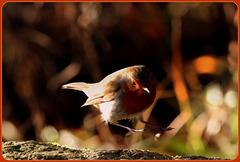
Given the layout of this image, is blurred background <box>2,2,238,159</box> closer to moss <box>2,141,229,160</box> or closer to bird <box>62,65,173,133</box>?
bird <box>62,65,173,133</box>

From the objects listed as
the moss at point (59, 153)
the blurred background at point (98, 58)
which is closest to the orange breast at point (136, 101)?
the moss at point (59, 153)

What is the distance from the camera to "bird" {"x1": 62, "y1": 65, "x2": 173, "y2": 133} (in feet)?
8.81

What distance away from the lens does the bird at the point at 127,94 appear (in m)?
2.69

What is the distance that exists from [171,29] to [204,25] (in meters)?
0.54

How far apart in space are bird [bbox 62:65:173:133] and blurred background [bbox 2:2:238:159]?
175 cm

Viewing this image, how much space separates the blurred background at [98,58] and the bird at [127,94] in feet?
5.74

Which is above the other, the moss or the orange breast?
the orange breast

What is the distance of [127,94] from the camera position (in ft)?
9.07

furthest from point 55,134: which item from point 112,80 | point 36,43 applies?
point 112,80

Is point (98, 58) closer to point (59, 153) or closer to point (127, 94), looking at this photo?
point (127, 94)

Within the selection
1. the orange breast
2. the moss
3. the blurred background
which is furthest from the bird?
the blurred background

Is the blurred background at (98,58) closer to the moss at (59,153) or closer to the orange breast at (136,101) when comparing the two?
the orange breast at (136,101)

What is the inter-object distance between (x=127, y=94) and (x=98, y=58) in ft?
7.45

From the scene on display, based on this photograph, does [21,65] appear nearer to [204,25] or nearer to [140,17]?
[140,17]
